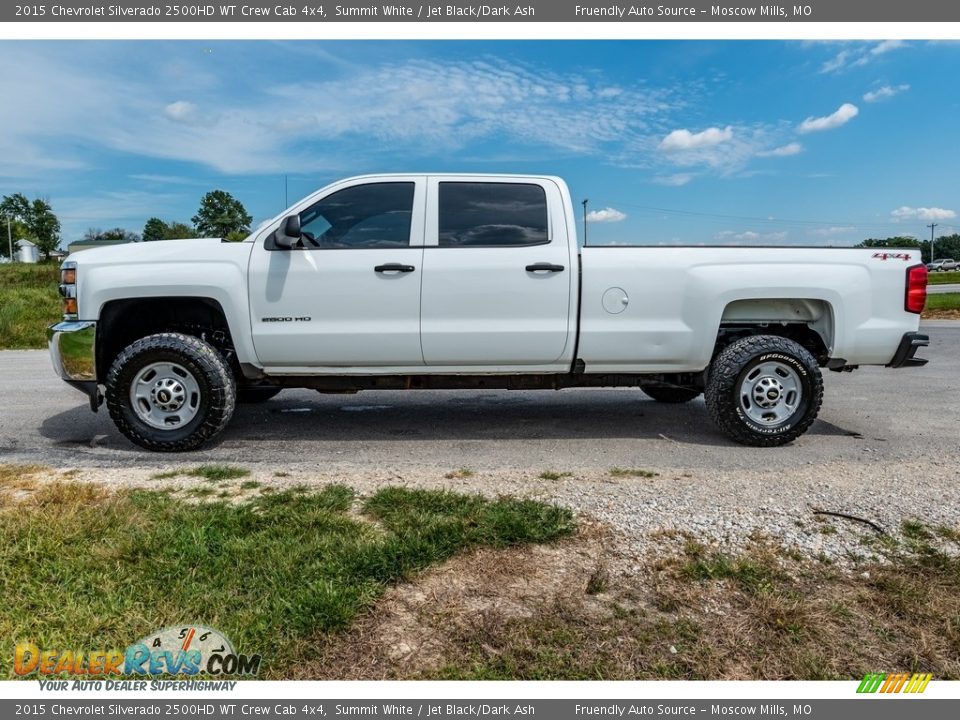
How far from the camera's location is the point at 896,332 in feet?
17.6

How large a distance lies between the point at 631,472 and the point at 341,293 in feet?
8.25

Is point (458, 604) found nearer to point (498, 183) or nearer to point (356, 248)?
point (356, 248)

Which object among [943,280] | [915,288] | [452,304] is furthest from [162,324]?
[943,280]

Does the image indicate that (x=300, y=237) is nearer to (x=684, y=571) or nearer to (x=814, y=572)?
(x=684, y=571)

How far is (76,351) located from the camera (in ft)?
17.0

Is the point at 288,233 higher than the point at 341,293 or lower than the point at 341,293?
higher

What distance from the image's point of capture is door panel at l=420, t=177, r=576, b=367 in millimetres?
5168

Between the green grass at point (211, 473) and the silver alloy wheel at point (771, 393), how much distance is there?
3.80 m

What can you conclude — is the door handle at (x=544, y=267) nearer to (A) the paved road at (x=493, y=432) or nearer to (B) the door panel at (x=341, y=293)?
(B) the door panel at (x=341, y=293)

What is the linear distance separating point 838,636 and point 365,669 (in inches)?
68.2

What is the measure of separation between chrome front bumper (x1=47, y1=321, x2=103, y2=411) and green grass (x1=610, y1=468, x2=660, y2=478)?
13.2 ft

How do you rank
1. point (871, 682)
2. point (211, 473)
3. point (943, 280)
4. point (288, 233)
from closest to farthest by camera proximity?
point (871, 682) → point (211, 473) → point (288, 233) → point (943, 280)

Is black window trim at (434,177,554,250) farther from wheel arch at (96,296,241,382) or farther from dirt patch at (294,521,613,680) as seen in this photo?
dirt patch at (294,521,613,680)

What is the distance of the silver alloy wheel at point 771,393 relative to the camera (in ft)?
17.6
